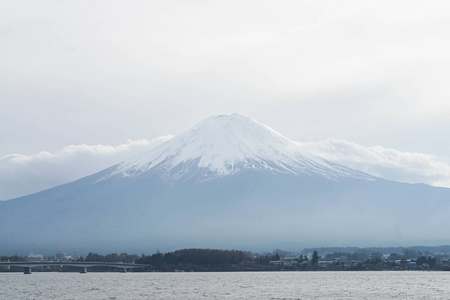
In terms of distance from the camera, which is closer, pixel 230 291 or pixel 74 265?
pixel 230 291

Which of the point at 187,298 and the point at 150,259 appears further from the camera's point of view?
the point at 150,259

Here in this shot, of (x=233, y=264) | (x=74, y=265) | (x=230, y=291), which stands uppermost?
(x=233, y=264)

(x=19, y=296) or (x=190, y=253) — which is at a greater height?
(x=190, y=253)

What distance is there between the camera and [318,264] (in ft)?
454

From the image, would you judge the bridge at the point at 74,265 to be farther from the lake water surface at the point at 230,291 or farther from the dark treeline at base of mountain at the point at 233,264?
the lake water surface at the point at 230,291

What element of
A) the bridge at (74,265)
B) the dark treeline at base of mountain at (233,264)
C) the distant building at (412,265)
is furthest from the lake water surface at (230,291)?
the distant building at (412,265)

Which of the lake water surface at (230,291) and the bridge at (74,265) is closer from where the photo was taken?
the lake water surface at (230,291)

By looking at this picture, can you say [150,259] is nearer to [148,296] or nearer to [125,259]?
[125,259]

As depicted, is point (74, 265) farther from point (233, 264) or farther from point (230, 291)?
point (230, 291)

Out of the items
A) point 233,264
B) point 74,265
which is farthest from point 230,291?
point 233,264

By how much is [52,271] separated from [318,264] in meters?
41.1

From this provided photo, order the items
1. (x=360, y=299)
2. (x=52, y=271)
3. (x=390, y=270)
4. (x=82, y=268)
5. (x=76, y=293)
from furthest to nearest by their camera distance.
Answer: (x=52, y=271), (x=390, y=270), (x=82, y=268), (x=76, y=293), (x=360, y=299)

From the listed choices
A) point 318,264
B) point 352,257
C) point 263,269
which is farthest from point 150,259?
point 352,257

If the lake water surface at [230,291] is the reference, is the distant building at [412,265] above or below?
above
